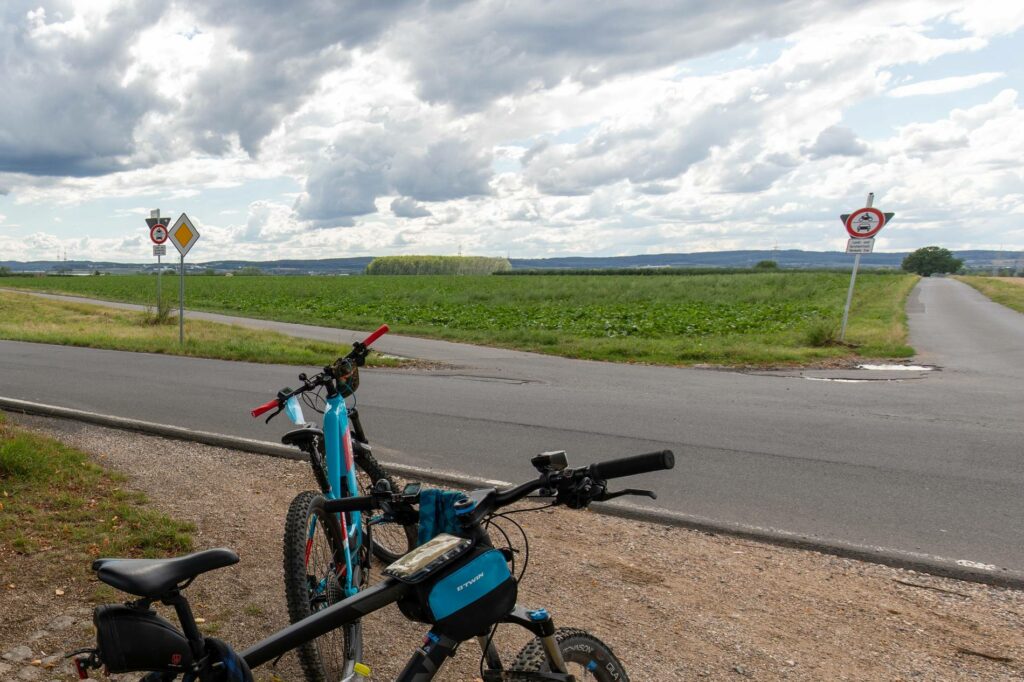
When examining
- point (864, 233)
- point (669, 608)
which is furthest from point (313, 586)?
point (864, 233)

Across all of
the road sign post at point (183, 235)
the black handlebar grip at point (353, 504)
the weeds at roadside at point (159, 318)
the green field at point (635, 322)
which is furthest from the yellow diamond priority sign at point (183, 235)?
the black handlebar grip at point (353, 504)

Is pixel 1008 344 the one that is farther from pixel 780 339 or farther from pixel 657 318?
pixel 657 318

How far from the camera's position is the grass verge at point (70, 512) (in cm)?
450

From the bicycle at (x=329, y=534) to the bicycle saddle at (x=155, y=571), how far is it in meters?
0.51

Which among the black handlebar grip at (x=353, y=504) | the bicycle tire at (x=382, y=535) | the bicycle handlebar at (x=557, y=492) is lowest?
the bicycle tire at (x=382, y=535)

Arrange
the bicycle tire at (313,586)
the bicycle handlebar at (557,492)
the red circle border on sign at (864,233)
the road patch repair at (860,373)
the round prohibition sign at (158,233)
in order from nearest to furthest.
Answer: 1. the bicycle handlebar at (557,492)
2. the bicycle tire at (313,586)
3. the road patch repair at (860,373)
4. the red circle border on sign at (864,233)
5. the round prohibition sign at (158,233)

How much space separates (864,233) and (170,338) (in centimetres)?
1646

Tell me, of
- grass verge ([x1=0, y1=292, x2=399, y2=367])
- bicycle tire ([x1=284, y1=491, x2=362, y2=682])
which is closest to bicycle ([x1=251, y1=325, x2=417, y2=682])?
bicycle tire ([x1=284, y1=491, x2=362, y2=682])

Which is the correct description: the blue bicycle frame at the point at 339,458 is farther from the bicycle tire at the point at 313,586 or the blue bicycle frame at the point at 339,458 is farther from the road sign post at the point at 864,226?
the road sign post at the point at 864,226

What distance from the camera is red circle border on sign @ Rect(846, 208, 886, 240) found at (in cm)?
1652

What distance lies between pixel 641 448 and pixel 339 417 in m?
4.61

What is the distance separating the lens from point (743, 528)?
5297 mm

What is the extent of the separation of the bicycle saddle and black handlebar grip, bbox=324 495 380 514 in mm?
312

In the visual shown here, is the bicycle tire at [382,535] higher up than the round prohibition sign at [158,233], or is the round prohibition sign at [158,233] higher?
the round prohibition sign at [158,233]
